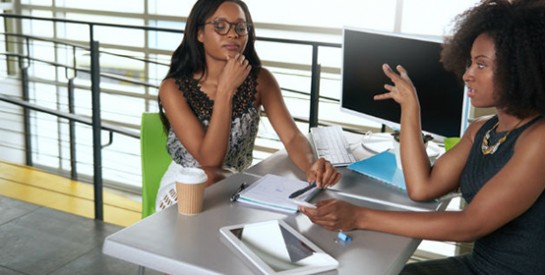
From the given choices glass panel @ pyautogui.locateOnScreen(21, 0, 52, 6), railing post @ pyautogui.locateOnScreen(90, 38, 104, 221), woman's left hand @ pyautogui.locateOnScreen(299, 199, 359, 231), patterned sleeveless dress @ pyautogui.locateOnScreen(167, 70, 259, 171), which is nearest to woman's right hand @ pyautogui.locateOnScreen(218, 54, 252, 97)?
patterned sleeveless dress @ pyautogui.locateOnScreen(167, 70, 259, 171)

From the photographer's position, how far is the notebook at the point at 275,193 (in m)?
1.48

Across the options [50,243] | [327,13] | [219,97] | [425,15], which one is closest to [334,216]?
[219,97]

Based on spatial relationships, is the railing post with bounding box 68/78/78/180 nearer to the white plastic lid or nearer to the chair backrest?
the chair backrest

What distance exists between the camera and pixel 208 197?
5.02ft

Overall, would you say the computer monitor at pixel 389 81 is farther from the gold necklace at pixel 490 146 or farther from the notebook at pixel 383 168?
the gold necklace at pixel 490 146

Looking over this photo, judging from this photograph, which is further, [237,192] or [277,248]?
[237,192]

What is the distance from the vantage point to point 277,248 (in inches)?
49.0

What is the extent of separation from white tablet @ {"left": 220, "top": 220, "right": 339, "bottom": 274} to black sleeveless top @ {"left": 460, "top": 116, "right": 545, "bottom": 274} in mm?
464

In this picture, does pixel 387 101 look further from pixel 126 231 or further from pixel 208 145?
pixel 126 231

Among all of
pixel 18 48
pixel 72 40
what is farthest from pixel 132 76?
pixel 18 48

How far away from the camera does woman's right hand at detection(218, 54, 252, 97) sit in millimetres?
1977

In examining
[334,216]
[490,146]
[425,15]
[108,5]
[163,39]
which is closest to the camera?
[334,216]

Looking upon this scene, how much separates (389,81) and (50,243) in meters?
1.89

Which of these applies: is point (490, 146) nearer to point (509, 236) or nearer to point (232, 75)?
point (509, 236)
